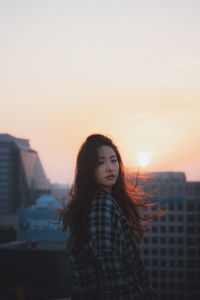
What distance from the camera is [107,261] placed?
2008mm

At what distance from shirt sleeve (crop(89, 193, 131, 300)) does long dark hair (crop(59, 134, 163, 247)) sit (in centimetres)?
14

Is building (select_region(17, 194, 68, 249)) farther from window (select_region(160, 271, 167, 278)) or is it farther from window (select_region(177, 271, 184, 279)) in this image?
window (select_region(177, 271, 184, 279))

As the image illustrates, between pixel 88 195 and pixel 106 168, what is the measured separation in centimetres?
24

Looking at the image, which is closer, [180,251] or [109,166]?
[109,166]

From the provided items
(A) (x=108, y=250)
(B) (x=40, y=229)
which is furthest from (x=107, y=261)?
(B) (x=40, y=229)

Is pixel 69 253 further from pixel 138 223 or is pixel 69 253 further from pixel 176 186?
pixel 176 186

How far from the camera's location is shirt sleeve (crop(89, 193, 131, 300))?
6.57ft

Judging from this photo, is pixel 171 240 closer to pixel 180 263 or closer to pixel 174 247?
pixel 174 247

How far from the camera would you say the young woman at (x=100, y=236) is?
2027mm

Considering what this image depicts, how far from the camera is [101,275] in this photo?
205cm

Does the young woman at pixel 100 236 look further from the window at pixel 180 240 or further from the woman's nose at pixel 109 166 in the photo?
the window at pixel 180 240

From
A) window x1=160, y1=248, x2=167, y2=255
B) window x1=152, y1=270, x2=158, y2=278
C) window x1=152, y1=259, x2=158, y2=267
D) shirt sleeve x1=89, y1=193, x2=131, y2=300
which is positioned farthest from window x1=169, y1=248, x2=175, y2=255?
shirt sleeve x1=89, y1=193, x2=131, y2=300

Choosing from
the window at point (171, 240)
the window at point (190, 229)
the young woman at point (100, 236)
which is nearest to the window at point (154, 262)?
the window at point (171, 240)

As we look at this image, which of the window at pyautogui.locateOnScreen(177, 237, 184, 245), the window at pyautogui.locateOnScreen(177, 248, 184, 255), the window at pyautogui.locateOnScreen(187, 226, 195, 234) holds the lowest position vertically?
the window at pyautogui.locateOnScreen(177, 248, 184, 255)
